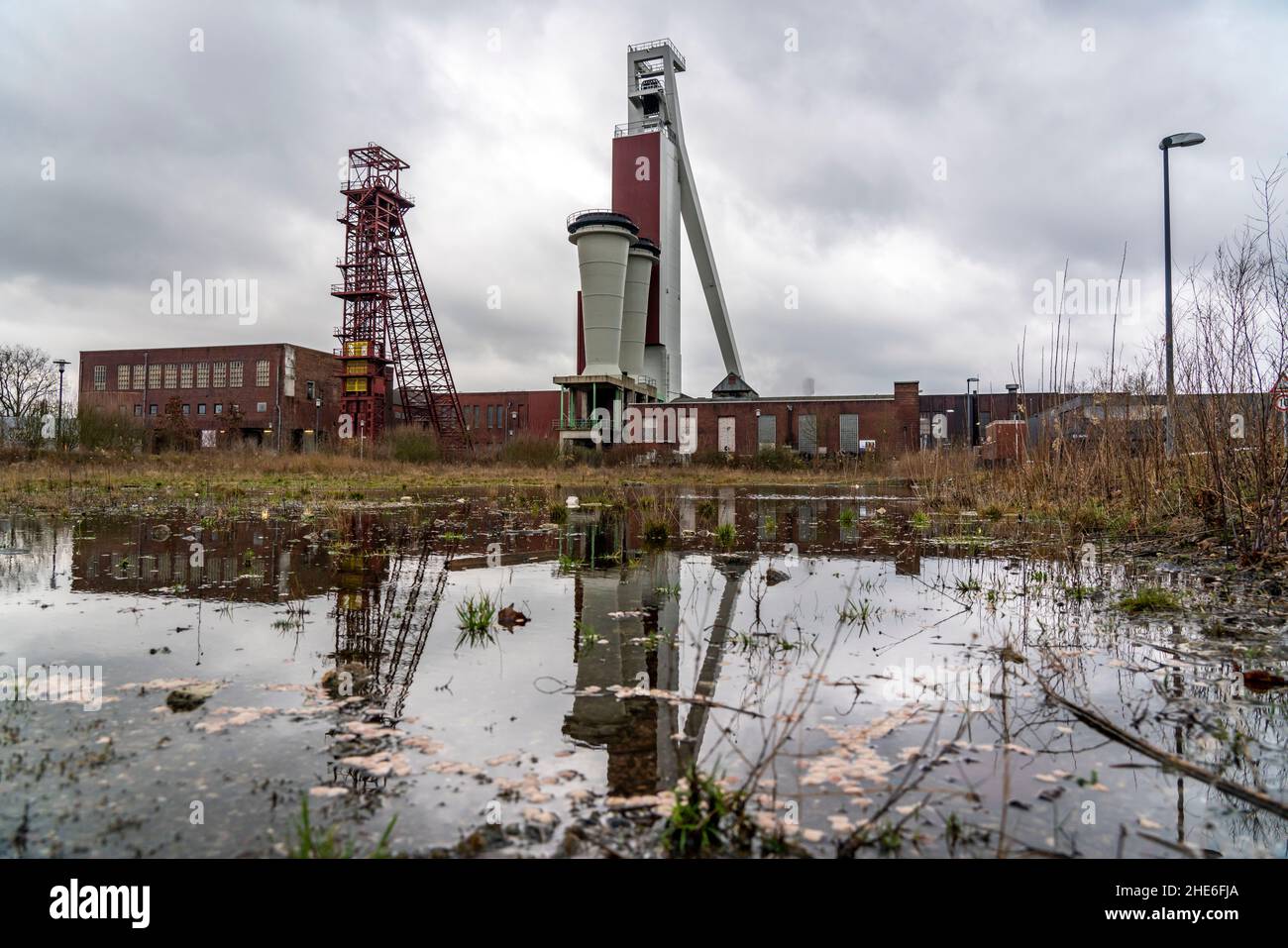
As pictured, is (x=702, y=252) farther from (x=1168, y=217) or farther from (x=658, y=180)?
(x=1168, y=217)

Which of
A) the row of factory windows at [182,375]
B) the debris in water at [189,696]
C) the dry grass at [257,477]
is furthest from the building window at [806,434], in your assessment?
the debris in water at [189,696]

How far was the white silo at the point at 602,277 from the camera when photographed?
47.2m

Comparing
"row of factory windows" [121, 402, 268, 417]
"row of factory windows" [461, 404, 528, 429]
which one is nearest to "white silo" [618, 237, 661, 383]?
"row of factory windows" [461, 404, 528, 429]

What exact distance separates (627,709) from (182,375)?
74.1 metres

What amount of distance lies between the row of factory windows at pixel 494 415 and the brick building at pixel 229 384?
11939 mm

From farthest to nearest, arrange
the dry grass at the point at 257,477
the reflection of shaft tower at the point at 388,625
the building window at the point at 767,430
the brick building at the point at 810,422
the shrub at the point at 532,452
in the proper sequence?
1. the building window at the point at 767,430
2. the brick building at the point at 810,422
3. the shrub at the point at 532,452
4. the dry grass at the point at 257,477
5. the reflection of shaft tower at the point at 388,625

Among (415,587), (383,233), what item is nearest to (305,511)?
(415,587)

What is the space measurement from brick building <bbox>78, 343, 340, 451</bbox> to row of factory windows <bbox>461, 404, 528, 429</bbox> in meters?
11.9

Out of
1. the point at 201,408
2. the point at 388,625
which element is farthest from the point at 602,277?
the point at 388,625

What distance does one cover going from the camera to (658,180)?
5262 centimetres

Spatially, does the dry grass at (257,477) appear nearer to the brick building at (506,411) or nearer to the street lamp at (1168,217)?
the street lamp at (1168,217)
